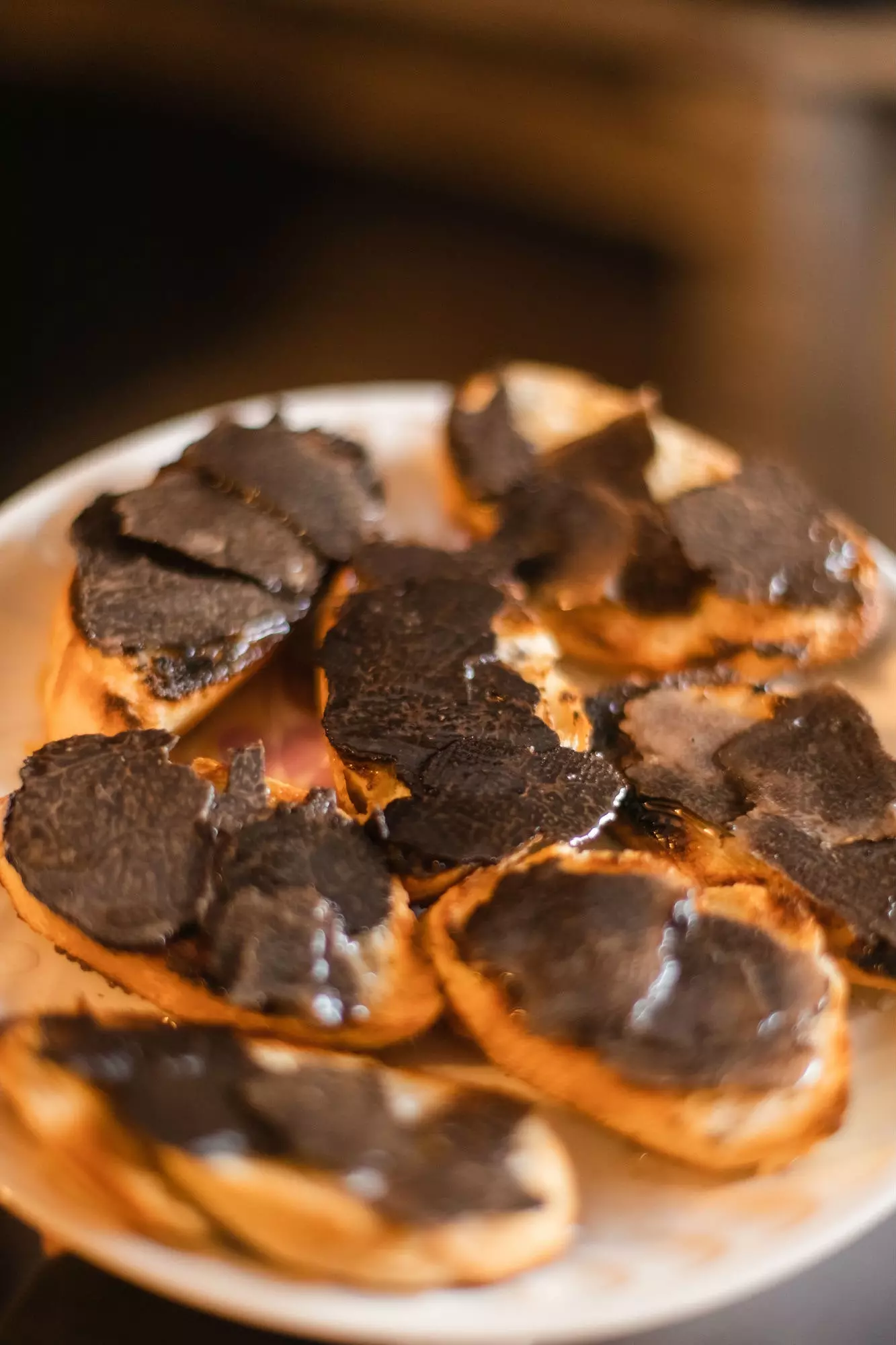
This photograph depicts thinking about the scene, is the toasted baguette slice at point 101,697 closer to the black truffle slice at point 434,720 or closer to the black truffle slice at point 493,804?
the black truffle slice at point 434,720

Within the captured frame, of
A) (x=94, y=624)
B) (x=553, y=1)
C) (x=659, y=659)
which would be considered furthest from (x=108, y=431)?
(x=553, y=1)

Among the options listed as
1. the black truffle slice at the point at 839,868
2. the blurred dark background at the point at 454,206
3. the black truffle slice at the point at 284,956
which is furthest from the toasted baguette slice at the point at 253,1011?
the blurred dark background at the point at 454,206

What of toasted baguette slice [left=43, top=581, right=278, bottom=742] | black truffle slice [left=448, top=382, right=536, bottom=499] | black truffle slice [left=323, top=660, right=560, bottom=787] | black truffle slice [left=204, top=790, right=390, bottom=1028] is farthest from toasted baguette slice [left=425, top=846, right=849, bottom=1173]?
black truffle slice [left=448, top=382, right=536, bottom=499]

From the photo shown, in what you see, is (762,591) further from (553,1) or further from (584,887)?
(553,1)

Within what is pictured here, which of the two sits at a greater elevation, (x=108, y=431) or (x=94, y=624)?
(x=94, y=624)

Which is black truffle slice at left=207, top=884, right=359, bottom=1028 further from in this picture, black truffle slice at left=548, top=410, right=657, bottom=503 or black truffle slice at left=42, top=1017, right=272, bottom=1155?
black truffle slice at left=548, top=410, right=657, bottom=503

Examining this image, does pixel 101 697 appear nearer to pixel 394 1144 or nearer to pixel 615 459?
pixel 394 1144
